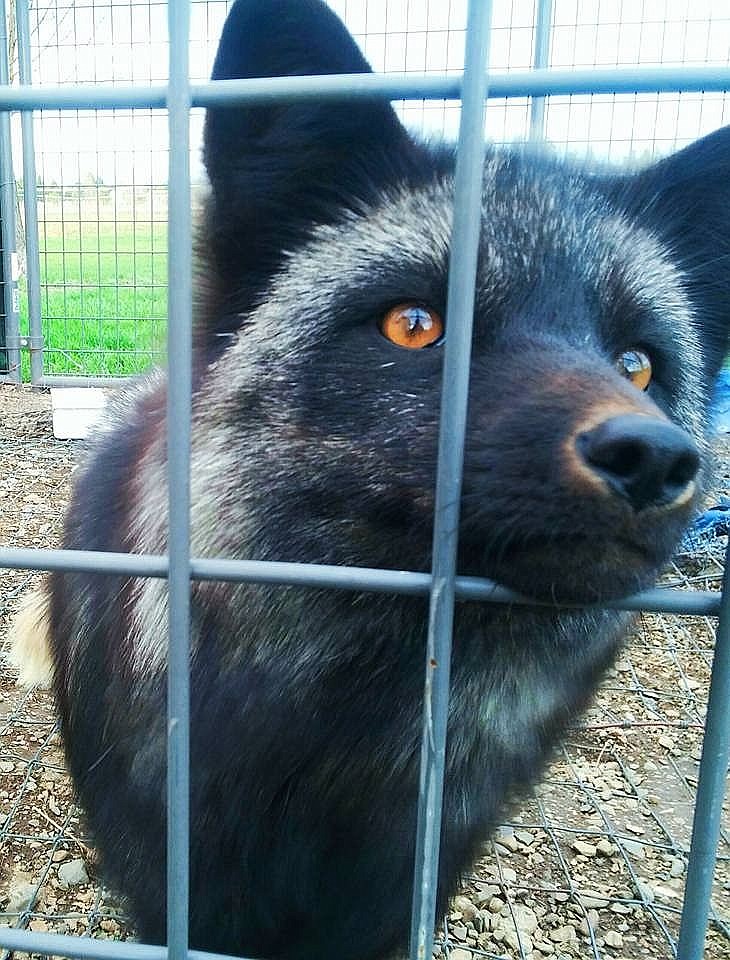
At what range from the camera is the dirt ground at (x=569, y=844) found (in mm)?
1947

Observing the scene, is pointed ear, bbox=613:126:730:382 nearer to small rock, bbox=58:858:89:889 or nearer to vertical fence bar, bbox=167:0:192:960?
vertical fence bar, bbox=167:0:192:960

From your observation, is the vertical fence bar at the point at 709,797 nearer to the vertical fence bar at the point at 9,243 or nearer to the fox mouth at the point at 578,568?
the fox mouth at the point at 578,568

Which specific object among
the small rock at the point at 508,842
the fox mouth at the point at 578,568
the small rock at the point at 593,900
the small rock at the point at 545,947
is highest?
the fox mouth at the point at 578,568

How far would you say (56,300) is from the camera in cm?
691

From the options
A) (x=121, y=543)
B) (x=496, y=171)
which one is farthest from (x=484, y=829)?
(x=496, y=171)

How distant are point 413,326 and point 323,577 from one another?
55 centimetres

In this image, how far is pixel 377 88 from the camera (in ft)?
2.56

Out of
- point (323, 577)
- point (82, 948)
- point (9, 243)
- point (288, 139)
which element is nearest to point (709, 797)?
point (323, 577)

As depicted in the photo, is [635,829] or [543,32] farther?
[543,32]

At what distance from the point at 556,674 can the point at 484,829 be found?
0.44 metres

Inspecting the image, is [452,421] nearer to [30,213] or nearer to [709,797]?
[709,797]

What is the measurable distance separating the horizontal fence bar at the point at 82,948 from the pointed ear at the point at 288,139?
107cm

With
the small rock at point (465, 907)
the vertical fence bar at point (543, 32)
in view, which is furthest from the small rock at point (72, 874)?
the vertical fence bar at point (543, 32)

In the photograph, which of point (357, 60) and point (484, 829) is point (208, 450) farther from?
point (484, 829)
